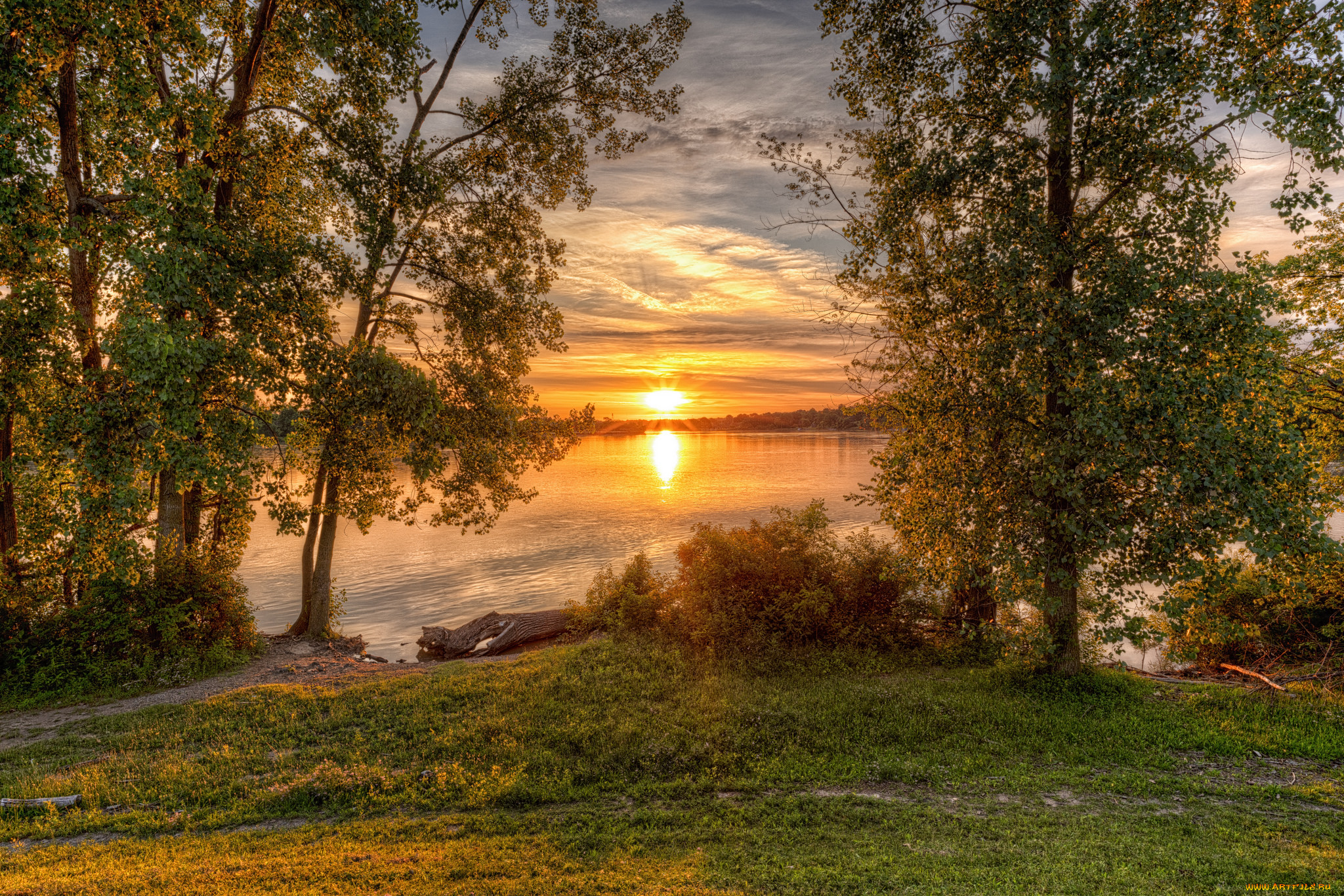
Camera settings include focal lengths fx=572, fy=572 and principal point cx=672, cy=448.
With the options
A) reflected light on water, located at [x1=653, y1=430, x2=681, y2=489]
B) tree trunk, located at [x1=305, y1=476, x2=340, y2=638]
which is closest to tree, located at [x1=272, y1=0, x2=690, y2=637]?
tree trunk, located at [x1=305, y1=476, x2=340, y2=638]

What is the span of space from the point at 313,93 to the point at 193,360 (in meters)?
8.77

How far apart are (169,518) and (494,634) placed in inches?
353

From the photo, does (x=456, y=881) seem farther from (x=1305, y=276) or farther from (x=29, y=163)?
(x=1305, y=276)

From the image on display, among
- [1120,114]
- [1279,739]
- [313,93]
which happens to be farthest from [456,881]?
[313,93]

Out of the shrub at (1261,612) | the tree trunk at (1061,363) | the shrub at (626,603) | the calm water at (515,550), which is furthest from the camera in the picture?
the calm water at (515,550)

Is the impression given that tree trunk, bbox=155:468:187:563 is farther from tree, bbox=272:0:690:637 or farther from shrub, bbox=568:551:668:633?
shrub, bbox=568:551:668:633

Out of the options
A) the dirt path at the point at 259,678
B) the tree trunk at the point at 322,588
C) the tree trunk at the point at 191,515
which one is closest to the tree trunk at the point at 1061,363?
the dirt path at the point at 259,678

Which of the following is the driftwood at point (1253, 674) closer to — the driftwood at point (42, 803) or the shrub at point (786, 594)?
the shrub at point (786, 594)

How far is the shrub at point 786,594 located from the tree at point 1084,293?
3.07 metres

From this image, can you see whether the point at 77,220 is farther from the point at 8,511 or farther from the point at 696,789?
the point at 696,789

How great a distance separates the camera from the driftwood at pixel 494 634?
56.5 ft

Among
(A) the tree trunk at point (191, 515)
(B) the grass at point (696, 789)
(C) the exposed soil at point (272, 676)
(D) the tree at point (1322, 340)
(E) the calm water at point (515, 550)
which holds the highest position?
(D) the tree at point (1322, 340)

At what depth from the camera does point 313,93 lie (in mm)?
14320

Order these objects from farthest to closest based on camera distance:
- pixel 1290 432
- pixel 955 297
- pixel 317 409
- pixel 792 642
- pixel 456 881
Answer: pixel 792 642
pixel 317 409
pixel 955 297
pixel 1290 432
pixel 456 881
